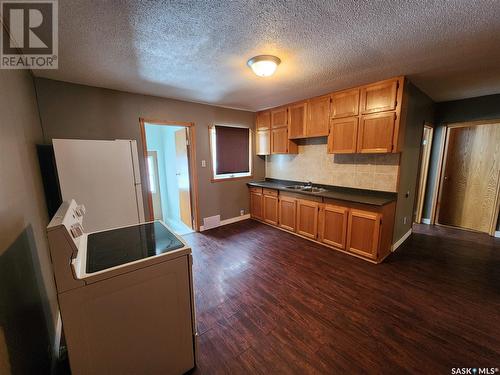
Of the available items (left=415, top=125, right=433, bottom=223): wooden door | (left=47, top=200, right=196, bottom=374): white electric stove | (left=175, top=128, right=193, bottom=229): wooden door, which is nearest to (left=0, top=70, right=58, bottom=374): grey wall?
(left=47, top=200, right=196, bottom=374): white electric stove

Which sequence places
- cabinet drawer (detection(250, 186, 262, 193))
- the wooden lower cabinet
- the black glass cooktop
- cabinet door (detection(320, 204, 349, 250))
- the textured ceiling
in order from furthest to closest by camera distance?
cabinet drawer (detection(250, 186, 262, 193)), cabinet door (detection(320, 204, 349, 250)), the wooden lower cabinet, the textured ceiling, the black glass cooktop

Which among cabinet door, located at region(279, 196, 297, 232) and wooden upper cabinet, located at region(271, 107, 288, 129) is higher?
wooden upper cabinet, located at region(271, 107, 288, 129)

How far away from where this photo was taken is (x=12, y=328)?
0.97 meters

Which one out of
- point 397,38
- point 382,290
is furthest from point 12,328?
point 397,38

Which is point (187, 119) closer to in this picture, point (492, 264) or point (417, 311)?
point (417, 311)

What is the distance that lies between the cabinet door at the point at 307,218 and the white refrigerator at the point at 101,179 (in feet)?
8.16

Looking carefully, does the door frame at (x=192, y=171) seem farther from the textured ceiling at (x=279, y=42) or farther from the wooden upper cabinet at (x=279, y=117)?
the wooden upper cabinet at (x=279, y=117)

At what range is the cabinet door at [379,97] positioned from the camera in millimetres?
2578

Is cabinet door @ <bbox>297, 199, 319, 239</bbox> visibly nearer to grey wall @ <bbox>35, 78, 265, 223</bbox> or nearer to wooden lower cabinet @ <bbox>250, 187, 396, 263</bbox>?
wooden lower cabinet @ <bbox>250, 187, 396, 263</bbox>

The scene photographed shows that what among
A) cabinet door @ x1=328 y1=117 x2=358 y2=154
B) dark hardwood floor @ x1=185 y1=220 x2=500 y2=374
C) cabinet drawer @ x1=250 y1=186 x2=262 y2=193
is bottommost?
dark hardwood floor @ x1=185 y1=220 x2=500 y2=374

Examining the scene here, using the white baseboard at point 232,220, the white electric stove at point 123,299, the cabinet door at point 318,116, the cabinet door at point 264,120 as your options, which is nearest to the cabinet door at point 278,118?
the cabinet door at point 264,120

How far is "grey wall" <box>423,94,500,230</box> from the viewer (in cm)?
338

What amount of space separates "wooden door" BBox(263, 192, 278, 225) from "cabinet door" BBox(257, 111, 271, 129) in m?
1.44

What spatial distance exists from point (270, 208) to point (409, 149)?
2466 mm
